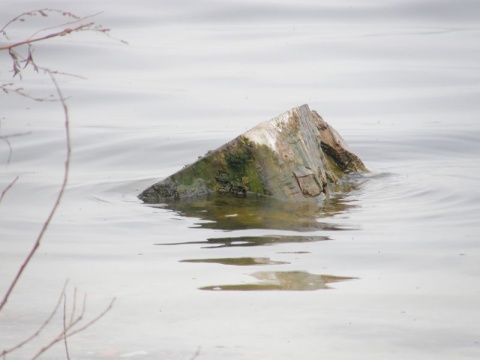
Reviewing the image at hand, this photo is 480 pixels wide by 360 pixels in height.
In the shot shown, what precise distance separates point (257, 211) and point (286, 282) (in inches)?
79.0

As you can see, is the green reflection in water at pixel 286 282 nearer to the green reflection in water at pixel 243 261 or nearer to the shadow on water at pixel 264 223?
the shadow on water at pixel 264 223

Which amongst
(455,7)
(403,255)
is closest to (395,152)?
(403,255)

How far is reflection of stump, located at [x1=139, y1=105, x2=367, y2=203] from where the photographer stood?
25.9 ft

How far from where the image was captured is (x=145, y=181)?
8969 millimetres

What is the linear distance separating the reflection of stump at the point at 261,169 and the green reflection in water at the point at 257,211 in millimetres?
106

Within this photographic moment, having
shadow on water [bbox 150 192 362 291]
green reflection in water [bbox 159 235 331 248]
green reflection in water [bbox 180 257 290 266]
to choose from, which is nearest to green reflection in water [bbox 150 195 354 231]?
shadow on water [bbox 150 192 362 291]

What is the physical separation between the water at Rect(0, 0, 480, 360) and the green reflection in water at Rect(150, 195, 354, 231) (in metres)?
0.03

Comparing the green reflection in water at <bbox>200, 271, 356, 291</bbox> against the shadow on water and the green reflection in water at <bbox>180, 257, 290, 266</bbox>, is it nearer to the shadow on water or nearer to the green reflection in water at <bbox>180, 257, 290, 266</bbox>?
the shadow on water

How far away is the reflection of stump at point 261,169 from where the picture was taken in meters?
7.89

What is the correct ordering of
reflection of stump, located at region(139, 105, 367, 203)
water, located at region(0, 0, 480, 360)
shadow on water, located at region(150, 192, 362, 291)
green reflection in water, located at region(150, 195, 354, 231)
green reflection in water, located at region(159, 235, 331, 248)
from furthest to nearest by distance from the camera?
reflection of stump, located at region(139, 105, 367, 203) < green reflection in water, located at region(150, 195, 354, 231) < green reflection in water, located at region(159, 235, 331, 248) < shadow on water, located at region(150, 192, 362, 291) < water, located at region(0, 0, 480, 360)

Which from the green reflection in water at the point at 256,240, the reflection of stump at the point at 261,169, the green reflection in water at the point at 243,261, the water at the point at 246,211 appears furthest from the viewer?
the reflection of stump at the point at 261,169

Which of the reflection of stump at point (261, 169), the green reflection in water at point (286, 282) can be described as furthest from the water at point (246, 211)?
the reflection of stump at point (261, 169)

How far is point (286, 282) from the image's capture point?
5.49 meters

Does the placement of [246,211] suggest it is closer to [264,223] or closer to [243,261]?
[264,223]
